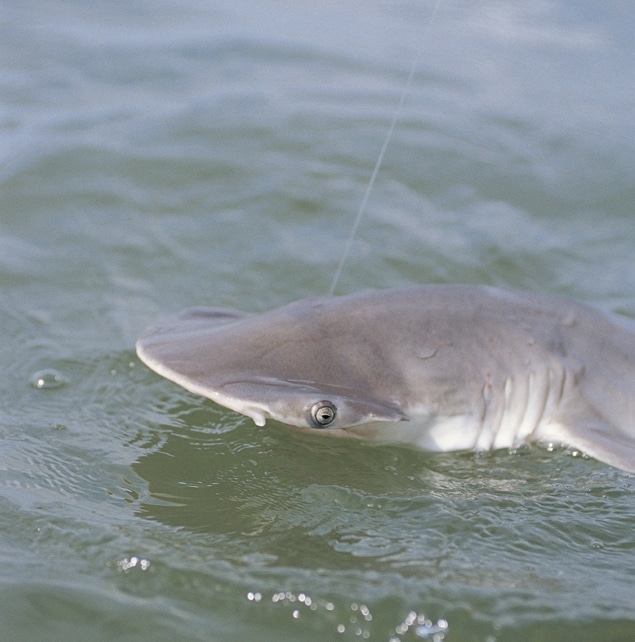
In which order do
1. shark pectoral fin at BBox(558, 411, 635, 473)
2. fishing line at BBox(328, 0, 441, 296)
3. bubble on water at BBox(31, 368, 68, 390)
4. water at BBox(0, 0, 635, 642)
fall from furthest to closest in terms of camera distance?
1. fishing line at BBox(328, 0, 441, 296)
2. bubble on water at BBox(31, 368, 68, 390)
3. shark pectoral fin at BBox(558, 411, 635, 473)
4. water at BBox(0, 0, 635, 642)

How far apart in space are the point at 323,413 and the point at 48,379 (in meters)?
1.39

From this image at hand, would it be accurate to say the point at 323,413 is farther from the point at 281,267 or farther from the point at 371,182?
the point at 371,182

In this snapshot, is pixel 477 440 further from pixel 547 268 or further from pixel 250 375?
pixel 547 268

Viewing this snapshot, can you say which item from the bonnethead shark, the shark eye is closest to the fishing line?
the bonnethead shark

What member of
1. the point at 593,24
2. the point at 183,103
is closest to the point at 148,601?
the point at 183,103

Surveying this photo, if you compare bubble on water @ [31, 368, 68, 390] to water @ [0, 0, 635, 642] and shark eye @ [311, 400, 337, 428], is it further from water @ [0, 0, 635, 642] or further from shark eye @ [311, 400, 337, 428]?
shark eye @ [311, 400, 337, 428]

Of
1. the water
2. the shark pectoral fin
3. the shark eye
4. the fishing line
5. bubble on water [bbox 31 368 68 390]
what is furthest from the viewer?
the fishing line

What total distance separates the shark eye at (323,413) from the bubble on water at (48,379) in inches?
51.8

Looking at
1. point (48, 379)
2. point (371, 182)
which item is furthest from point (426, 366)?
point (371, 182)

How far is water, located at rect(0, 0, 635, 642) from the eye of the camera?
8.32ft

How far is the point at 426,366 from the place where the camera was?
10.6 feet

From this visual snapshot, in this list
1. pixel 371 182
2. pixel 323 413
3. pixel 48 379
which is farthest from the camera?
pixel 371 182

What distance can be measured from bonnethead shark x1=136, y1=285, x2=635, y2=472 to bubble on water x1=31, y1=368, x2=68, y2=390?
564 millimetres

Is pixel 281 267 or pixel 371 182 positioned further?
pixel 371 182
